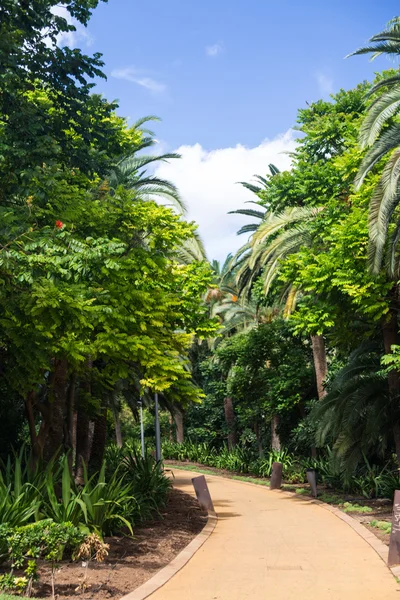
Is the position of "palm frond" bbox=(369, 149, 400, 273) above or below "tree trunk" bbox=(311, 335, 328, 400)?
above

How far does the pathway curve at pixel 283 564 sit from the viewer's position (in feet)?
26.9

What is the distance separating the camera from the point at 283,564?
9875 millimetres

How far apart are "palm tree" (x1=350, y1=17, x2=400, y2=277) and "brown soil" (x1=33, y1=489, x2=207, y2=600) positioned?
20.7ft

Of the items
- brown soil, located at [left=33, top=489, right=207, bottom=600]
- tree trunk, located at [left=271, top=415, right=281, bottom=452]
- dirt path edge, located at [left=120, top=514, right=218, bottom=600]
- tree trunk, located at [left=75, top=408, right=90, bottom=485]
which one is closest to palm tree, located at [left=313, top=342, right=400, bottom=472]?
brown soil, located at [left=33, top=489, right=207, bottom=600]

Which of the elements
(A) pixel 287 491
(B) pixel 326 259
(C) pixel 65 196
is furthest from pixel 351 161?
(A) pixel 287 491

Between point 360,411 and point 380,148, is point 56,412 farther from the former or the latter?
point 380,148

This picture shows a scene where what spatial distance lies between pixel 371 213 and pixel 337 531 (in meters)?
6.11

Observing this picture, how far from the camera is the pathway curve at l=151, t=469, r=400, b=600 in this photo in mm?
8195

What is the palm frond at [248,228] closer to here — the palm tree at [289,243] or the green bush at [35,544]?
the palm tree at [289,243]

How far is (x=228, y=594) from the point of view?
26.9 feet

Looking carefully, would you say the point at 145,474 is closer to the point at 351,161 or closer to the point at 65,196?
the point at 65,196

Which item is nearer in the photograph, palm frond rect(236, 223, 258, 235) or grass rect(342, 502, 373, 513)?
grass rect(342, 502, 373, 513)

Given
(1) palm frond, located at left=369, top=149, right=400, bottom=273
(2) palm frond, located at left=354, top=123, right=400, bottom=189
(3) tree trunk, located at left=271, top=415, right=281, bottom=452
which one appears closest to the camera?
(1) palm frond, located at left=369, top=149, right=400, bottom=273

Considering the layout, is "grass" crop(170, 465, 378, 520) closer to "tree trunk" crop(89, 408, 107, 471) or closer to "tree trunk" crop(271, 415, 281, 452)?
"tree trunk" crop(271, 415, 281, 452)
